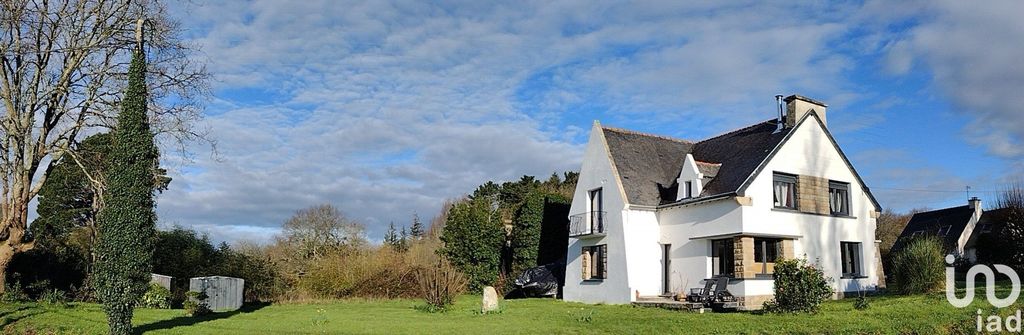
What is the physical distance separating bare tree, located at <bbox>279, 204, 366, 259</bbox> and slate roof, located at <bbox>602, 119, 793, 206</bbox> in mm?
15318

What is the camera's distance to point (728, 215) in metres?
20.5

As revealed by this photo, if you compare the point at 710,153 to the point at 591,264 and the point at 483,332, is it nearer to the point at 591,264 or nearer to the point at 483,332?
the point at 591,264

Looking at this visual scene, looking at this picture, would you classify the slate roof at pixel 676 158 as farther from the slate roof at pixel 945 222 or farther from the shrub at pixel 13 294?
the slate roof at pixel 945 222

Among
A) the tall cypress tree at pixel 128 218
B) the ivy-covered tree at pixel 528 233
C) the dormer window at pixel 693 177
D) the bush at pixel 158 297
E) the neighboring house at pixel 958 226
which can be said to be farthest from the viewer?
the neighboring house at pixel 958 226

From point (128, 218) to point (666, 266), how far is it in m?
16.3

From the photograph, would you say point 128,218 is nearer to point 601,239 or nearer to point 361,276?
point 361,276

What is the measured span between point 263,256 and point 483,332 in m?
18.4

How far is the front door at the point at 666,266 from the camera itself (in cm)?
2281

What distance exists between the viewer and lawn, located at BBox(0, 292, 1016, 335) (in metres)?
13.4

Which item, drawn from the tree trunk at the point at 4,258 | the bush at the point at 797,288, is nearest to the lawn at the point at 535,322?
the bush at the point at 797,288

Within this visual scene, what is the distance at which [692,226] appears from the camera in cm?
2184

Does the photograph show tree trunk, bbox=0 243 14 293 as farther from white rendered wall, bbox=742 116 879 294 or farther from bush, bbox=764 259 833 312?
white rendered wall, bbox=742 116 879 294

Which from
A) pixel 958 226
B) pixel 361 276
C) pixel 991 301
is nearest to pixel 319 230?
pixel 361 276

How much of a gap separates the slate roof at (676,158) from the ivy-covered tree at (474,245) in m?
7.30
